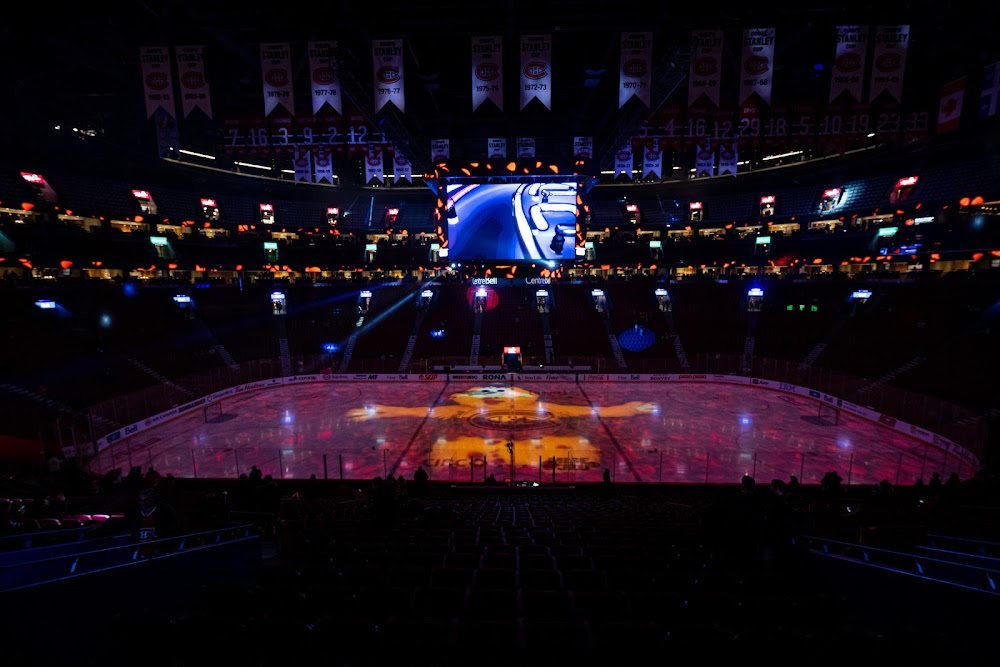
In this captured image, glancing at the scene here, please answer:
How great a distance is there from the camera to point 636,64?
1333 centimetres

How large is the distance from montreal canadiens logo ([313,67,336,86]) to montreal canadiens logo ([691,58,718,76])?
11492 millimetres

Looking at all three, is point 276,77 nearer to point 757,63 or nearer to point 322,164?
point 322,164

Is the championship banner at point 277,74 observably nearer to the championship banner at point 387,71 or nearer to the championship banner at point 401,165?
the championship banner at point 387,71

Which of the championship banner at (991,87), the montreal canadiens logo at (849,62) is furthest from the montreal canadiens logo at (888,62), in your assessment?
the championship banner at (991,87)

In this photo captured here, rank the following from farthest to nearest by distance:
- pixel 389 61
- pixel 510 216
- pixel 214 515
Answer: pixel 510 216 → pixel 389 61 → pixel 214 515

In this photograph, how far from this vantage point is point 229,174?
41.1 metres

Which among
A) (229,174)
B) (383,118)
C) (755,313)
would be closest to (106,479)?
(383,118)

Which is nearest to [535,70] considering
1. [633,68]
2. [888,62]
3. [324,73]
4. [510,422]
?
[633,68]

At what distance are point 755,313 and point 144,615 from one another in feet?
144

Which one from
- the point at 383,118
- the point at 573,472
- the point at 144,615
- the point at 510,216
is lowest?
the point at 573,472

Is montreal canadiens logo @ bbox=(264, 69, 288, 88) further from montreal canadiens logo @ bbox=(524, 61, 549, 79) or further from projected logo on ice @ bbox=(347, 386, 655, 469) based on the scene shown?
projected logo on ice @ bbox=(347, 386, 655, 469)

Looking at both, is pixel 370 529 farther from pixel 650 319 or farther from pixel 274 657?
pixel 650 319

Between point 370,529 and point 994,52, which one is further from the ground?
point 994,52

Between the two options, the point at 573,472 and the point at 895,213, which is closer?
the point at 573,472
